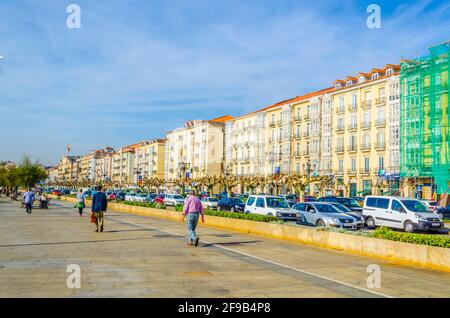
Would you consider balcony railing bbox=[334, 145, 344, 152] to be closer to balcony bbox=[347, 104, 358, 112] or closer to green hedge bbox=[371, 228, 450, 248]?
balcony bbox=[347, 104, 358, 112]

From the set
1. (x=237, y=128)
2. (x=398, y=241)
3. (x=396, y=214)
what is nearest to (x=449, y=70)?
(x=396, y=214)

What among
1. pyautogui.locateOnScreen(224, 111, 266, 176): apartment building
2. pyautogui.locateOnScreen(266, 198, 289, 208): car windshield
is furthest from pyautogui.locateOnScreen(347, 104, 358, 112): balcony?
pyautogui.locateOnScreen(266, 198, 289, 208): car windshield

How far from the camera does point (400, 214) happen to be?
23281 millimetres

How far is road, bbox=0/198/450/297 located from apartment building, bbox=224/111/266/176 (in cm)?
6939

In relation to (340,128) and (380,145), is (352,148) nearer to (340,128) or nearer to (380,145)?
(340,128)

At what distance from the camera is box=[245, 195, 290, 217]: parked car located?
26.1 meters

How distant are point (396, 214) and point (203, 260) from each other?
48.2ft

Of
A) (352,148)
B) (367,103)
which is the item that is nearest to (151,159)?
(352,148)

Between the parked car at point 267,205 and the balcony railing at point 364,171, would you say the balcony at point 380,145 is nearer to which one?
the balcony railing at point 364,171

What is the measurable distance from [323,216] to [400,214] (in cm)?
432

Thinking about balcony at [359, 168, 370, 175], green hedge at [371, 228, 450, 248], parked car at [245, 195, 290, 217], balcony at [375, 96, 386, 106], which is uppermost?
balcony at [375, 96, 386, 106]
